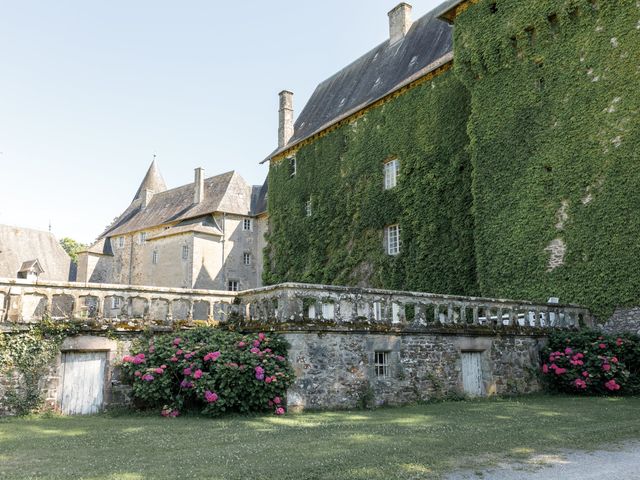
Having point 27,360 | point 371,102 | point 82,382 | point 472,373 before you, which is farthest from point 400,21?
point 27,360

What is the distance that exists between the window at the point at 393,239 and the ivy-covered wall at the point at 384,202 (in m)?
0.29

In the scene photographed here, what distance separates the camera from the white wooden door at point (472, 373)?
1185 centimetres

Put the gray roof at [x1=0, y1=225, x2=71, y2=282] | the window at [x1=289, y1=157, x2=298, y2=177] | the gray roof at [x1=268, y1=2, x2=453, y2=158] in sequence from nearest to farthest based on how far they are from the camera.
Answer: the gray roof at [x1=268, y1=2, x2=453, y2=158] → the window at [x1=289, y1=157, x2=298, y2=177] → the gray roof at [x1=0, y1=225, x2=71, y2=282]

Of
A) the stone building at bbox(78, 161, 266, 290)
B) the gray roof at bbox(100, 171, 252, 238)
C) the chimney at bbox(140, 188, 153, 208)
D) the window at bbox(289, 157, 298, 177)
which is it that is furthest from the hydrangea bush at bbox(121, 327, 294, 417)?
the chimney at bbox(140, 188, 153, 208)

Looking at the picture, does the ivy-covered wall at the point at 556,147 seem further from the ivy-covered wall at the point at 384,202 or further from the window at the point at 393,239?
the window at the point at 393,239

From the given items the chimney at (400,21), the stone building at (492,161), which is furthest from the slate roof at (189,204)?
the chimney at (400,21)

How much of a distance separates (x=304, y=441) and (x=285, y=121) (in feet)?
79.6

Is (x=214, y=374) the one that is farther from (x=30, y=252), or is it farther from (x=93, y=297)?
(x=30, y=252)

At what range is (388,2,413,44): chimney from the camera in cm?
2577

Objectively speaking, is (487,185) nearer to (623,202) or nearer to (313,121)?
(623,202)

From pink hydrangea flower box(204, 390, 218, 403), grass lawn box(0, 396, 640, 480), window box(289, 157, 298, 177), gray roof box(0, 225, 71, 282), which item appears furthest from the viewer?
gray roof box(0, 225, 71, 282)

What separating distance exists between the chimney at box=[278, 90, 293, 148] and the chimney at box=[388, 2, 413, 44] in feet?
21.2

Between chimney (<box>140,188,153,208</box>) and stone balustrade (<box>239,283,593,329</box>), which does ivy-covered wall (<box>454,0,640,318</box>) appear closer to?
stone balustrade (<box>239,283,593,329</box>)

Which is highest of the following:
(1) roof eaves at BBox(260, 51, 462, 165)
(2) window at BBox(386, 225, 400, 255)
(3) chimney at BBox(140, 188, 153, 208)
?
(3) chimney at BBox(140, 188, 153, 208)
